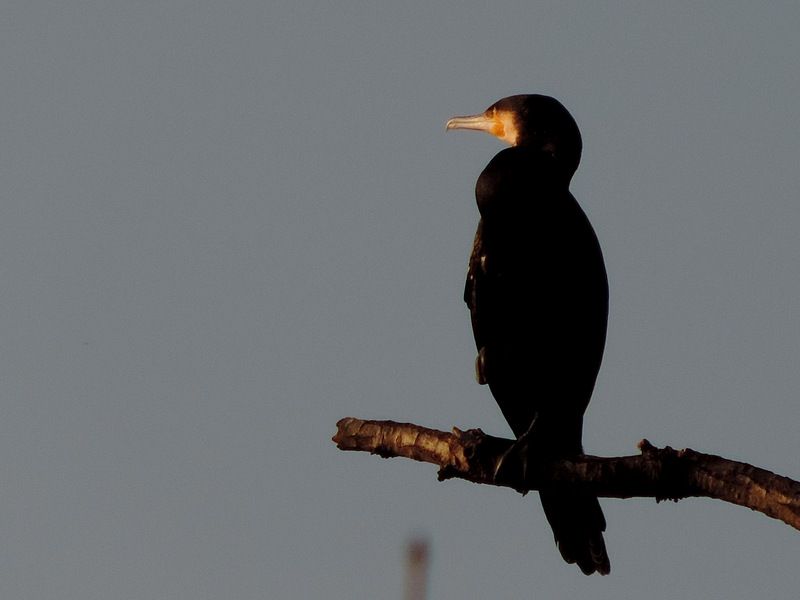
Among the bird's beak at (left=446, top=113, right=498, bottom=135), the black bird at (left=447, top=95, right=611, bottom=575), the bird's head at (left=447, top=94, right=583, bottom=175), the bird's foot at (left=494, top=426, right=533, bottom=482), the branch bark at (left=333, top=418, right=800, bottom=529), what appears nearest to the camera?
the branch bark at (left=333, top=418, right=800, bottom=529)

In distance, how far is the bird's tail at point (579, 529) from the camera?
5.26 metres

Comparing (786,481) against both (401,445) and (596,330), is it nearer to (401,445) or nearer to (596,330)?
(401,445)

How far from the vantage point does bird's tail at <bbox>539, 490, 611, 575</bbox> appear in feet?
17.3

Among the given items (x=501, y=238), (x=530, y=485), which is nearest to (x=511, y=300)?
(x=501, y=238)

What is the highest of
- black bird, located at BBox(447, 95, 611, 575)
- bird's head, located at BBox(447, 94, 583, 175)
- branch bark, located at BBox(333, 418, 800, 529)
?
bird's head, located at BBox(447, 94, 583, 175)

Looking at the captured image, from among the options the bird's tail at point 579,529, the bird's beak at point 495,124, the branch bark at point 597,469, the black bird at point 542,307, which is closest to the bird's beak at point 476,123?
the bird's beak at point 495,124

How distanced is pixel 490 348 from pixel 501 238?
0.49m

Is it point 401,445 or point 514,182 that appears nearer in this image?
point 401,445

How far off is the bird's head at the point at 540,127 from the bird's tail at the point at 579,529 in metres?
1.54

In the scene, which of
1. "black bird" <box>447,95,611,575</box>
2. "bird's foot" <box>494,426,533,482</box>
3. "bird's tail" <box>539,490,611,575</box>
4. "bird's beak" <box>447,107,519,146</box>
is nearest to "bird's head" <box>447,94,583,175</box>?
"bird's beak" <box>447,107,519,146</box>

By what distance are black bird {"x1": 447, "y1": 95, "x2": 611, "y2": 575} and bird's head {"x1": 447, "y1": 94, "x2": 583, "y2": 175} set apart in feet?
0.81

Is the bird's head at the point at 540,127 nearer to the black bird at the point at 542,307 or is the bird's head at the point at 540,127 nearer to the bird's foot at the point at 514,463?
the black bird at the point at 542,307

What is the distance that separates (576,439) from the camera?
225 inches

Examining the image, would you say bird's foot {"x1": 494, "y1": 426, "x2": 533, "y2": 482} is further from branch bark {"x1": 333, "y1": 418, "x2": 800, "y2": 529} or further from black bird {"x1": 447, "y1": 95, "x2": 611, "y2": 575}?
black bird {"x1": 447, "y1": 95, "x2": 611, "y2": 575}
